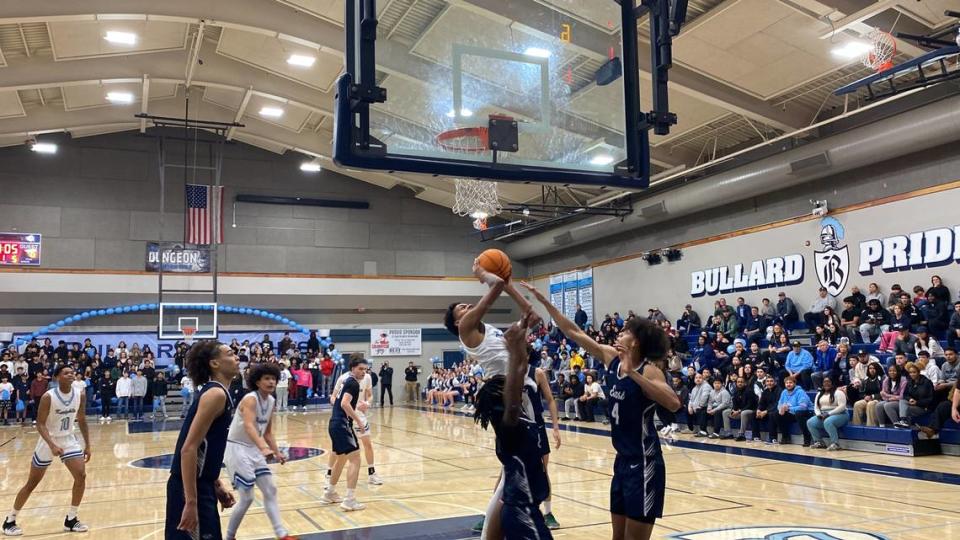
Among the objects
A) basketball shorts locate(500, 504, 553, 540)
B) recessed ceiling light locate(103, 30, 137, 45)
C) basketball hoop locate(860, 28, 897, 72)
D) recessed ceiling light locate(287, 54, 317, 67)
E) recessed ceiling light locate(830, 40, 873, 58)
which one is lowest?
basketball shorts locate(500, 504, 553, 540)

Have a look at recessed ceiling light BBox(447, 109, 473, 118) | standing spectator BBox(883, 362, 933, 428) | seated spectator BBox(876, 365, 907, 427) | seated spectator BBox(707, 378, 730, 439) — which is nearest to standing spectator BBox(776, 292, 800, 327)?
seated spectator BBox(707, 378, 730, 439)

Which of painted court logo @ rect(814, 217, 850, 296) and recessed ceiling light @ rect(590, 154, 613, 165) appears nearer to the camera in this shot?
recessed ceiling light @ rect(590, 154, 613, 165)

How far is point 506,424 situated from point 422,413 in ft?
65.9

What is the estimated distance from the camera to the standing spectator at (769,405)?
13555 millimetres

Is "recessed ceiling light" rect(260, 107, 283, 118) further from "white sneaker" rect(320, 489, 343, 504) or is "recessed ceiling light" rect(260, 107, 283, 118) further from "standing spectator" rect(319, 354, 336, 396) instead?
"white sneaker" rect(320, 489, 343, 504)

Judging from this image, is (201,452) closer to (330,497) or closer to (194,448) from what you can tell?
(194,448)

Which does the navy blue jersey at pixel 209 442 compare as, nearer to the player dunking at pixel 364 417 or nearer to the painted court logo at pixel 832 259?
the player dunking at pixel 364 417

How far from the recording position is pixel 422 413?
2338cm

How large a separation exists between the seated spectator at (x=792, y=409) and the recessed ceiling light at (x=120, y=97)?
18425 mm

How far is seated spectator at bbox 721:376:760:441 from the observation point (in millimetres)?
14094

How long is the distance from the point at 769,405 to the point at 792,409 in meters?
0.55

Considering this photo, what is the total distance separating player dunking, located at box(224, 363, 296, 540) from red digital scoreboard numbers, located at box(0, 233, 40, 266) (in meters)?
22.2

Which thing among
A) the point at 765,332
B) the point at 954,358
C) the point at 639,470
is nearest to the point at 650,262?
the point at 765,332

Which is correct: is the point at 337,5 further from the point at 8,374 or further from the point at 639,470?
the point at 8,374
